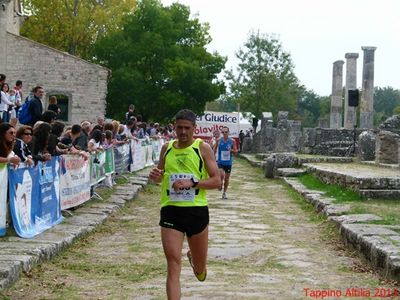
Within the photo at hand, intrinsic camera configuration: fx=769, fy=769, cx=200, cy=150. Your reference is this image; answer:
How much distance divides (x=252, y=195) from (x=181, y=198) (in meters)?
12.2

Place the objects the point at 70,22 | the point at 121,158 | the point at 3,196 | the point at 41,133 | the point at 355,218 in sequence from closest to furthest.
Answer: the point at 3,196
the point at 41,133
the point at 355,218
the point at 121,158
the point at 70,22

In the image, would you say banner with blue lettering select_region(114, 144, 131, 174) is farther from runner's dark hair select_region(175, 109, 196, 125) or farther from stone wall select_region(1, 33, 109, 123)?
stone wall select_region(1, 33, 109, 123)

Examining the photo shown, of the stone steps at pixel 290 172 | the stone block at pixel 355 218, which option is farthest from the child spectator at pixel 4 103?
the stone steps at pixel 290 172

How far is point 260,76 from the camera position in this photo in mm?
59938

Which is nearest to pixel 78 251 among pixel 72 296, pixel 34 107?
pixel 72 296

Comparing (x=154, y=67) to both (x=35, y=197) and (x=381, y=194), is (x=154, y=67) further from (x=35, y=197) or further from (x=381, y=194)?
(x=35, y=197)

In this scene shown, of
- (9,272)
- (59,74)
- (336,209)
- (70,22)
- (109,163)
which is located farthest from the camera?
(70,22)

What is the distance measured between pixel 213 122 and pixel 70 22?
38.9ft

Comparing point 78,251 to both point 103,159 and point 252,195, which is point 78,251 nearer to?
point 103,159

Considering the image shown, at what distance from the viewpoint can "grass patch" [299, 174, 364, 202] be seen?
15.1 metres

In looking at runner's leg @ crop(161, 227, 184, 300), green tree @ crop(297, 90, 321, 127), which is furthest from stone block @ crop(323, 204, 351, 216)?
green tree @ crop(297, 90, 321, 127)

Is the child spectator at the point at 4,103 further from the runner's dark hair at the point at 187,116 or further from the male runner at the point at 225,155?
the runner's dark hair at the point at 187,116

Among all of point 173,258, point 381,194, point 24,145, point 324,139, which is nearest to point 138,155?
point 381,194

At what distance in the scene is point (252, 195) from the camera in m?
18.6
